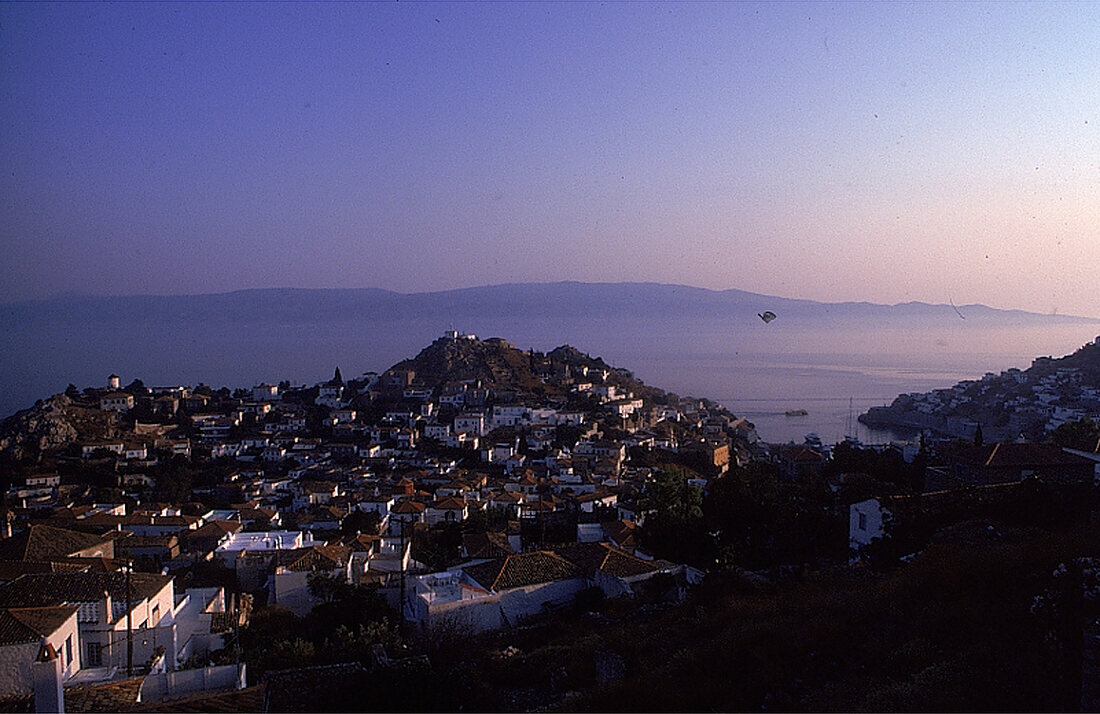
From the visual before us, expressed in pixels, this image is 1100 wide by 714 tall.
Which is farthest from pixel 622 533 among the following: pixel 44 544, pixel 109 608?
pixel 44 544

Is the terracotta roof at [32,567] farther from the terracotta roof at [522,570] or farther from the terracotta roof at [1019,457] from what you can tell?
the terracotta roof at [1019,457]

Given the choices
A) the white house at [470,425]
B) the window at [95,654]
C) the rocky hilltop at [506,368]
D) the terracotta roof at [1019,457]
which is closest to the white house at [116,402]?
the rocky hilltop at [506,368]

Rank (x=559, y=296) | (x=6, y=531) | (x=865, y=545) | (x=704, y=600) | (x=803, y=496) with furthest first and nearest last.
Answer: (x=559, y=296)
(x=6, y=531)
(x=803, y=496)
(x=865, y=545)
(x=704, y=600)

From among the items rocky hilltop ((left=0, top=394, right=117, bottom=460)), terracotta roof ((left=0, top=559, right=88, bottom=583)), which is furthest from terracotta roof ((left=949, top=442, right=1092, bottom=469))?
rocky hilltop ((left=0, top=394, right=117, bottom=460))

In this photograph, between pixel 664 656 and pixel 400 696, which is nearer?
pixel 400 696

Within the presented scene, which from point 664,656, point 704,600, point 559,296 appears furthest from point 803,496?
point 559,296

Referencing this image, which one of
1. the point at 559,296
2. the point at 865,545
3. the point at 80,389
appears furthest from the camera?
the point at 559,296

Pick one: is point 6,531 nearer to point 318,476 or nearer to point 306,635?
point 306,635

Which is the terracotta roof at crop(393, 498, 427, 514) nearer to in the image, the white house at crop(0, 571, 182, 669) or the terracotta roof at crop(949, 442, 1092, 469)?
the white house at crop(0, 571, 182, 669)
